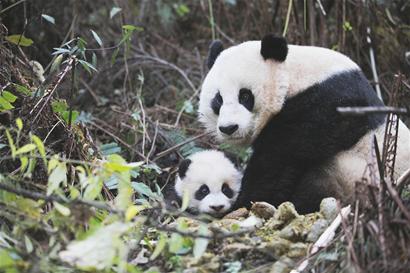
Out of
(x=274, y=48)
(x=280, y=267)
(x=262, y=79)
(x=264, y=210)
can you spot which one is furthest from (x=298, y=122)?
(x=280, y=267)

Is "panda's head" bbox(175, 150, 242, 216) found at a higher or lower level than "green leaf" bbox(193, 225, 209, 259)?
lower

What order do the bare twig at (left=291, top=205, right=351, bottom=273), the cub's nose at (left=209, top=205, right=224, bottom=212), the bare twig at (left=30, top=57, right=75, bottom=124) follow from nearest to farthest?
the bare twig at (left=291, top=205, right=351, bottom=273)
the bare twig at (left=30, top=57, right=75, bottom=124)
the cub's nose at (left=209, top=205, right=224, bottom=212)

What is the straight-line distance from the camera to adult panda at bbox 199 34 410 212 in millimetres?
4363

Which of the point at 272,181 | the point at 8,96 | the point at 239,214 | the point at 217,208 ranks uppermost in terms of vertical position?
the point at 8,96

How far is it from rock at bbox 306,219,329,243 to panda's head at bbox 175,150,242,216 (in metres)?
1.54

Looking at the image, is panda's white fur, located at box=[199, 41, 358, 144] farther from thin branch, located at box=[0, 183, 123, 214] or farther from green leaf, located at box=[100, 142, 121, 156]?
thin branch, located at box=[0, 183, 123, 214]

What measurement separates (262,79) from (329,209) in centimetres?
107

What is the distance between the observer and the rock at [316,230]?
3500 millimetres

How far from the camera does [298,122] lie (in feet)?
14.5

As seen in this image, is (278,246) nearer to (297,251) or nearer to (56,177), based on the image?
(297,251)

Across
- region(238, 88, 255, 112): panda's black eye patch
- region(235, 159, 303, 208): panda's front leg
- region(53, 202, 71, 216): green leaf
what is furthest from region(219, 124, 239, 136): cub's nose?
region(53, 202, 71, 216): green leaf

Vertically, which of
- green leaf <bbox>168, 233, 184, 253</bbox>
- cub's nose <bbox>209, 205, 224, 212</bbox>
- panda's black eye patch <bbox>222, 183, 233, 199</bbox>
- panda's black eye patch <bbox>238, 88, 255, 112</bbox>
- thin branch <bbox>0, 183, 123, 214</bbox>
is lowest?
cub's nose <bbox>209, 205, 224, 212</bbox>

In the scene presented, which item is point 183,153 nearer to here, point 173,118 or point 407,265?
point 173,118

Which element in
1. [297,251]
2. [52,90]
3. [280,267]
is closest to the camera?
[280,267]
